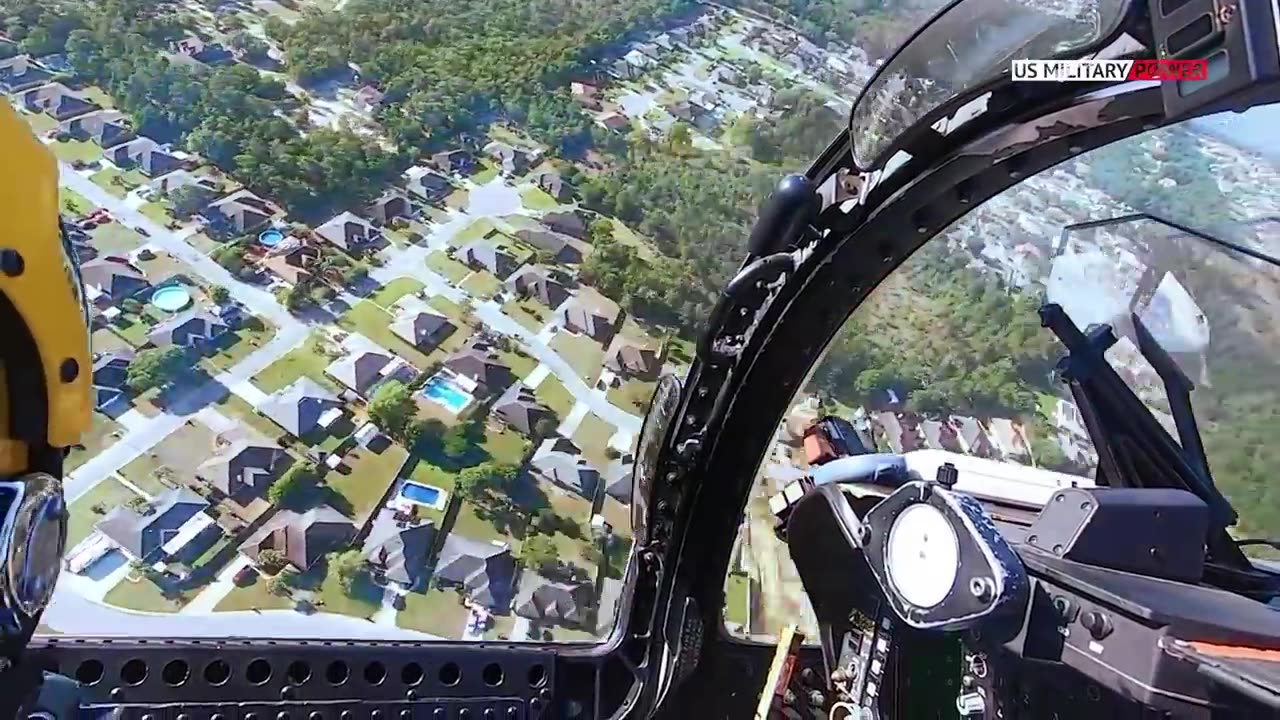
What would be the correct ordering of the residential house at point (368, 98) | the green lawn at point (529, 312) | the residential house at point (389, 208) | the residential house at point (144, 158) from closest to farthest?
the green lawn at point (529, 312) < the residential house at point (144, 158) < the residential house at point (389, 208) < the residential house at point (368, 98)

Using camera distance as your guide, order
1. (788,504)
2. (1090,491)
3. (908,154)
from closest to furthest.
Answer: (1090,491)
(908,154)
(788,504)

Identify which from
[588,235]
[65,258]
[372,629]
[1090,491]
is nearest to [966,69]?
[1090,491]

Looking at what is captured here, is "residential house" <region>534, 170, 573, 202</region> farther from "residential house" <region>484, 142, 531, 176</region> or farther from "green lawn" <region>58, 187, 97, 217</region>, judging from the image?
"green lawn" <region>58, 187, 97, 217</region>

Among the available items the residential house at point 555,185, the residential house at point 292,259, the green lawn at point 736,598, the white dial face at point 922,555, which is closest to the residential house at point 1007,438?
the green lawn at point 736,598

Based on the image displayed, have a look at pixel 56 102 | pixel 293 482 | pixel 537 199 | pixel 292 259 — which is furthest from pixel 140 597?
pixel 56 102

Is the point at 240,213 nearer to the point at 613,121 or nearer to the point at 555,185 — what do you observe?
the point at 555,185

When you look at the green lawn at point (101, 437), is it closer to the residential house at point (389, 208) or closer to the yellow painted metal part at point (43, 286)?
the residential house at point (389, 208)

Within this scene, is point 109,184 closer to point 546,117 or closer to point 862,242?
point 546,117
